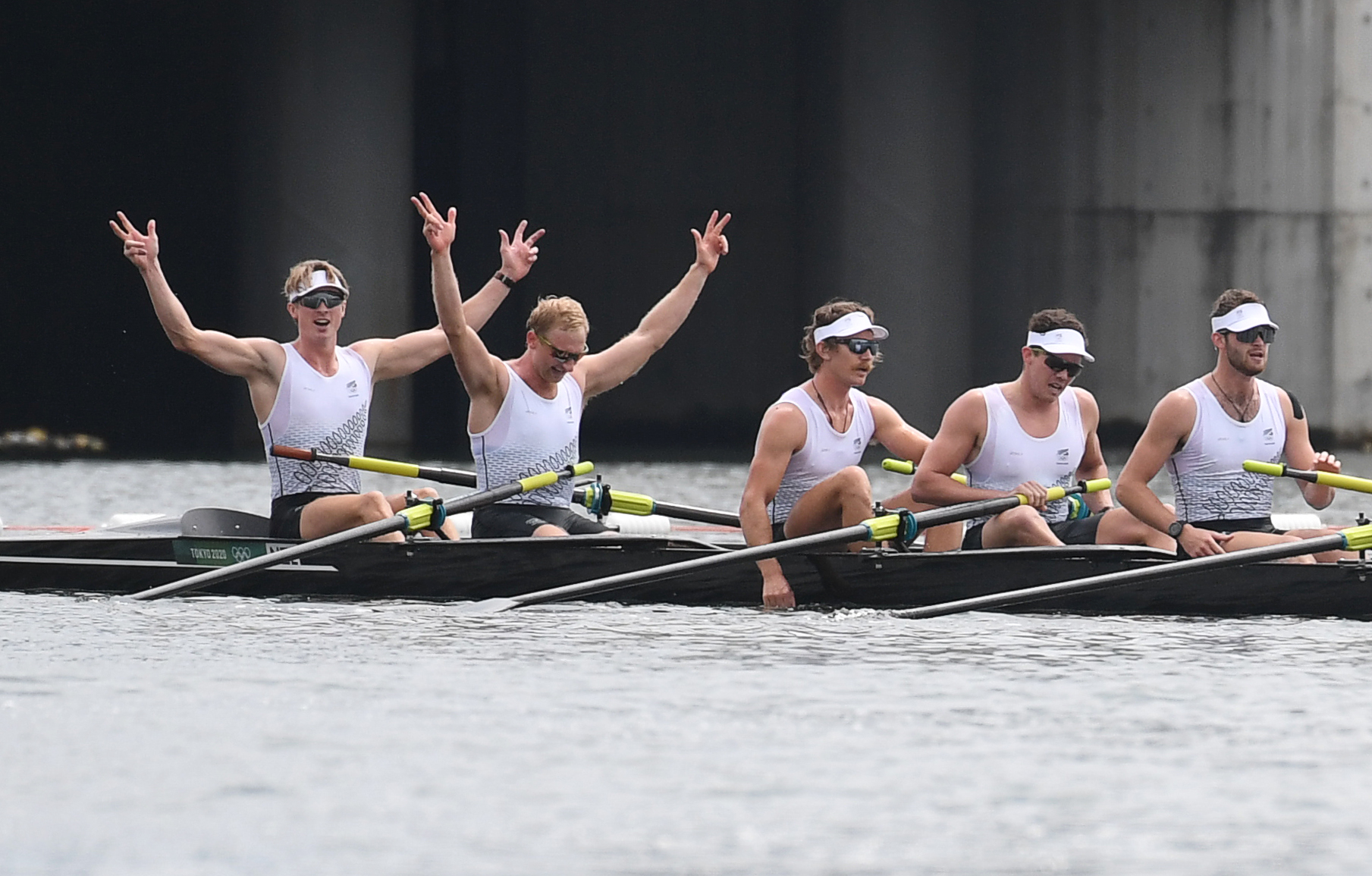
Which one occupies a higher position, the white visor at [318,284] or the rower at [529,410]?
the white visor at [318,284]

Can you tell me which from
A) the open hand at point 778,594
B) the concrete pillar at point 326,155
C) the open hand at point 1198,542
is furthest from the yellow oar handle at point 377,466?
the concrete pillar at point 326,155

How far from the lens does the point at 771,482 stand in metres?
9.09

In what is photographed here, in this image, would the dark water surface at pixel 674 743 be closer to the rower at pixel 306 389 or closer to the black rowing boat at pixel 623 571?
the black rowing boat at pixel 623 571

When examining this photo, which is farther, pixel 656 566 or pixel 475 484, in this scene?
pixel 475 484

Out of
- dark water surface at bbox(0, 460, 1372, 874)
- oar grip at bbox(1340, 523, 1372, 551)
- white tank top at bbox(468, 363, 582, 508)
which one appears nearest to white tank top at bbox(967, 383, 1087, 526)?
dark water surface at bbox(0, 460, 1372, 874)

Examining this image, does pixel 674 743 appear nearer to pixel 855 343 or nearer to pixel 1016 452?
pixel 855 343

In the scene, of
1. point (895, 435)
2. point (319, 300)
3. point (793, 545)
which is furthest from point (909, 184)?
point (793, 545)

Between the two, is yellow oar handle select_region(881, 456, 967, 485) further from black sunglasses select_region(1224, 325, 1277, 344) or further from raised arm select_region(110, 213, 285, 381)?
raised arm select_region(110, 213, 285, 381)

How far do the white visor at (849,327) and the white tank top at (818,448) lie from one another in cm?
24

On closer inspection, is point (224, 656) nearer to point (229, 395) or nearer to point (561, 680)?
point (561, 680)

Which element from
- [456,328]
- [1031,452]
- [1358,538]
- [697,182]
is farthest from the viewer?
[697,182]

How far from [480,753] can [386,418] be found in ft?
56.1

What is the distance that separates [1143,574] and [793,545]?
1261 mm

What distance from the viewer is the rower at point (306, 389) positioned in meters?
9.71
